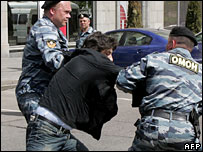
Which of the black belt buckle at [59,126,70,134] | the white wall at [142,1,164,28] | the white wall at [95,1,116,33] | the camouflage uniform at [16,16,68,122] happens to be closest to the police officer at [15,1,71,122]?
the camouflage uniform at [16,16,68,122]

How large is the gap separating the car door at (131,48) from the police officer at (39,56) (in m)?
9.40

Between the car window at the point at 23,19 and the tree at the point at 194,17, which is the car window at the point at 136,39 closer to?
the car window at the point at 23,19

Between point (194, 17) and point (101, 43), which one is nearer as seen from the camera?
point (101, 43)

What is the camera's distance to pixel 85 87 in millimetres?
3623

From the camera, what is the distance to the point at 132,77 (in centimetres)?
356

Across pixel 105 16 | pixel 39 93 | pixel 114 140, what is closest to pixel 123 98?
pixel 114 140

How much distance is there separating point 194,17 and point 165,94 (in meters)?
22.4

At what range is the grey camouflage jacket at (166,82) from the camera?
3.49 m

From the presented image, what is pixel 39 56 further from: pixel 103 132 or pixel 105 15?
pixel 105 15

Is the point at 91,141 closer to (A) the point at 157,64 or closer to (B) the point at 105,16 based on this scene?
(A) the point at 157,64

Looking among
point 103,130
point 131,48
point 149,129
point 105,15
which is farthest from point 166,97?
point 105,15

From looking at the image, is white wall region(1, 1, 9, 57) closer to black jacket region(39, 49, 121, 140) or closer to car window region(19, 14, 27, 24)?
car window region(19, 14, 27, 24)

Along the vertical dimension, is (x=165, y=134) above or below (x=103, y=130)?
above

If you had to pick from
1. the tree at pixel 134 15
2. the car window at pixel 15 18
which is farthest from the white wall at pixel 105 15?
the car window at pixel 15 18
